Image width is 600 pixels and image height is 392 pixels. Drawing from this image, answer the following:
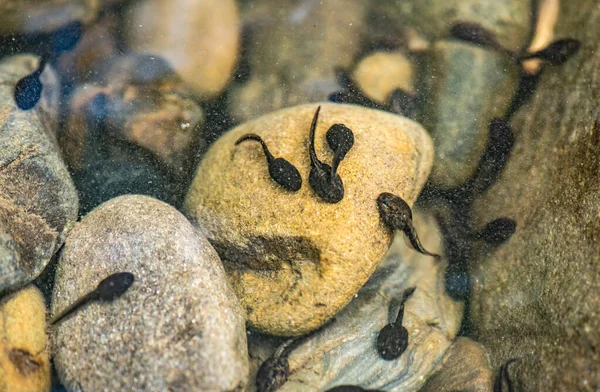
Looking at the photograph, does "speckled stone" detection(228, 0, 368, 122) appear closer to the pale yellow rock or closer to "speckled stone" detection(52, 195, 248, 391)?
the pale yellow rock

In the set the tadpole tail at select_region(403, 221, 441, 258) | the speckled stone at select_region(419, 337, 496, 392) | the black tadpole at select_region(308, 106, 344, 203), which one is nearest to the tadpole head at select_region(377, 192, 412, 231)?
the tadpole tail at select_region(403, 221, 441, 258)

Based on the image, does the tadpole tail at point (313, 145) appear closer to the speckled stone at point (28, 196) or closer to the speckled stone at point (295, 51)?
the speckled stone at point (295, 51)

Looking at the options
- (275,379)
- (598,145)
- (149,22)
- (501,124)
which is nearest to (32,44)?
(149,22)

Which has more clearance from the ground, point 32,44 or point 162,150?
point 32,44

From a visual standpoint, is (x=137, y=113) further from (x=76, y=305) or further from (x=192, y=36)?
(x=76, y=305)

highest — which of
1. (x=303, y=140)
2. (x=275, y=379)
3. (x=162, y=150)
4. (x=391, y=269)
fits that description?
(x=303, y=140)

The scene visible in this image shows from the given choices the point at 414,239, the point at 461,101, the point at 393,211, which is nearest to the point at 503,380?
the point at 414,239

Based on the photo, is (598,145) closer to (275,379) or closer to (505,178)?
(505,178)

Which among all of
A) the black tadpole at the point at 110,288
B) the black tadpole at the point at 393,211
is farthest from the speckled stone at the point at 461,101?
the black tadpole at the point at 110,288
